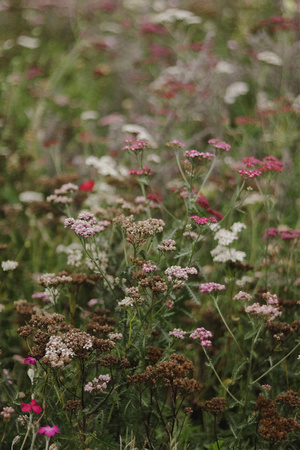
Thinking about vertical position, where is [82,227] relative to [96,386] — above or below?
above

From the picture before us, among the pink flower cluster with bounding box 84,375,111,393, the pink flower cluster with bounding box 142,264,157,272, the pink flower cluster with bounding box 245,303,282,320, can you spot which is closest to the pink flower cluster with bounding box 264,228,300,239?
the pink flower cluster with bounding box 245,303,282,320

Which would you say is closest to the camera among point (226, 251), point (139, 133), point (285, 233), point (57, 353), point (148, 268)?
point (57, 353)

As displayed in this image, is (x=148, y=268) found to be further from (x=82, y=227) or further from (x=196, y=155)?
(x=196, y=155)

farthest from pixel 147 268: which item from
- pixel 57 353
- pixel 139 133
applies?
pixel 139 133

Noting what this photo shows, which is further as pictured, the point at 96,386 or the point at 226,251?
the point at 226,251

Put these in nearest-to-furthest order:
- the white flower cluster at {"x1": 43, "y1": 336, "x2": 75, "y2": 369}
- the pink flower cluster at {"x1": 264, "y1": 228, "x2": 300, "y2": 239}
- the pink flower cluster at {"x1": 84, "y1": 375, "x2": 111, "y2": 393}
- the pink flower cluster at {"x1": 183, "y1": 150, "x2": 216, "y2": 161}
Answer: the white flower cluster at {"x1": 43, "y1": 336, "x2": 75, "y2": 369}
the pink flower cluster at {"x1": 84, "y1": 375, "x2": 111, "y2": 393}
the pink flower cluster at {"x1": 183, "y1": 150, "x2": 216, "y2": 161}
the pink flower cluster at {"x1": 264, "y1": 228, "x2": 300, "y2": 239}

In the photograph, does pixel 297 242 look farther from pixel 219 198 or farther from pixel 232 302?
pixel 219 198

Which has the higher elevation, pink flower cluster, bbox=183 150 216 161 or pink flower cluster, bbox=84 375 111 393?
pink flower cluster, bbox=183 150 216 161

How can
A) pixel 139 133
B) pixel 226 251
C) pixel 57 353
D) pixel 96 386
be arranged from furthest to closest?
pixel 139 133 < pixel 226 251 < pixel 96 386 < pixel 57 353

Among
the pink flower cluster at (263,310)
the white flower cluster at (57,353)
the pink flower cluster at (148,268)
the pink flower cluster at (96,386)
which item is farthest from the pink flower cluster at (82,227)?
the pink flower cluster at (263,310)

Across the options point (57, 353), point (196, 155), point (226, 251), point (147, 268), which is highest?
point (196, 155)

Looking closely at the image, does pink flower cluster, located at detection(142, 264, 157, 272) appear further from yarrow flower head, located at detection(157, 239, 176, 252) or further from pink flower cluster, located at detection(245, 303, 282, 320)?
pink flower cluster, located at detection(245, 303, 282, 320)

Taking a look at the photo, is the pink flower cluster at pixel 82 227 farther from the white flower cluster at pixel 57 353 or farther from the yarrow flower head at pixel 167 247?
the white flower cluster at pixel 57 353

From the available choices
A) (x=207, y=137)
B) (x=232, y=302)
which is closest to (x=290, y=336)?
(x=232, y=302)
